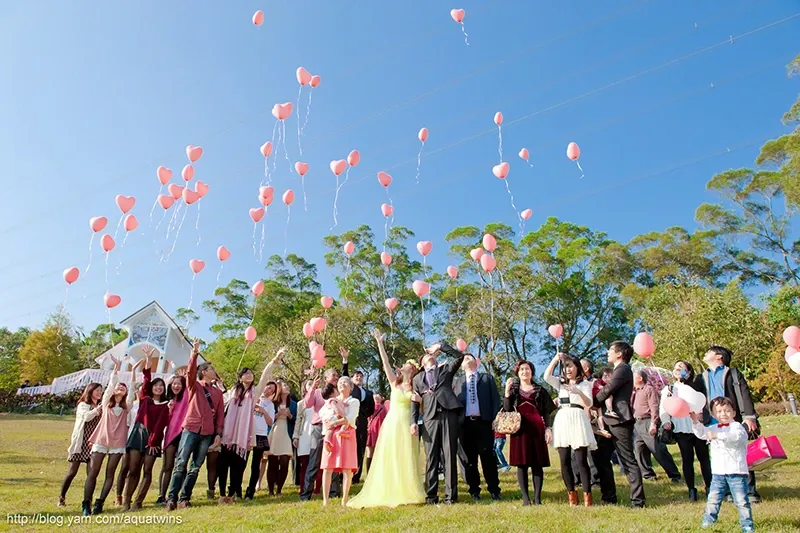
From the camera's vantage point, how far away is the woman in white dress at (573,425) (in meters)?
5.59

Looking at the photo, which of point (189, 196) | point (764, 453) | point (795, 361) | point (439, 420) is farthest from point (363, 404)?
point (189, 196)

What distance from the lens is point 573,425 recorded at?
A: 571 centimetres

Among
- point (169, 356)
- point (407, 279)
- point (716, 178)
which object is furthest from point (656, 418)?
point (169, 356)

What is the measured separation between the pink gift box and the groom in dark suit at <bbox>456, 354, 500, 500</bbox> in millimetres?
2690

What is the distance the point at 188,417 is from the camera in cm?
662

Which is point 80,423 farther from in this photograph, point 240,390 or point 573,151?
point 573,151

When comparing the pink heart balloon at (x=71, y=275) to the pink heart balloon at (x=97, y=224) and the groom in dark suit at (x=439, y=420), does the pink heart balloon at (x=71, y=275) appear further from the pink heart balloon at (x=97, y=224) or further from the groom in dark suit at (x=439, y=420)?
the groom in dark suit at (x=439, y=420)

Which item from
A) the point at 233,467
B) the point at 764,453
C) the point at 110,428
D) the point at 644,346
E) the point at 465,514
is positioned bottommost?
the point at 465,514

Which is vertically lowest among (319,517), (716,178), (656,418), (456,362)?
(319,517)

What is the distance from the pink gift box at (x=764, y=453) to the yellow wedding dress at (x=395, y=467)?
10.8ft

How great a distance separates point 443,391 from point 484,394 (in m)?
0.94

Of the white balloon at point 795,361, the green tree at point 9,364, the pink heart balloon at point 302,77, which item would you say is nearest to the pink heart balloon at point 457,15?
the pink heart balloon at point 302,77

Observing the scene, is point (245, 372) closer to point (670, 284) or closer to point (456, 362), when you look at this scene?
point (456, 362)

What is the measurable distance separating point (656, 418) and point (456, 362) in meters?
2.74
